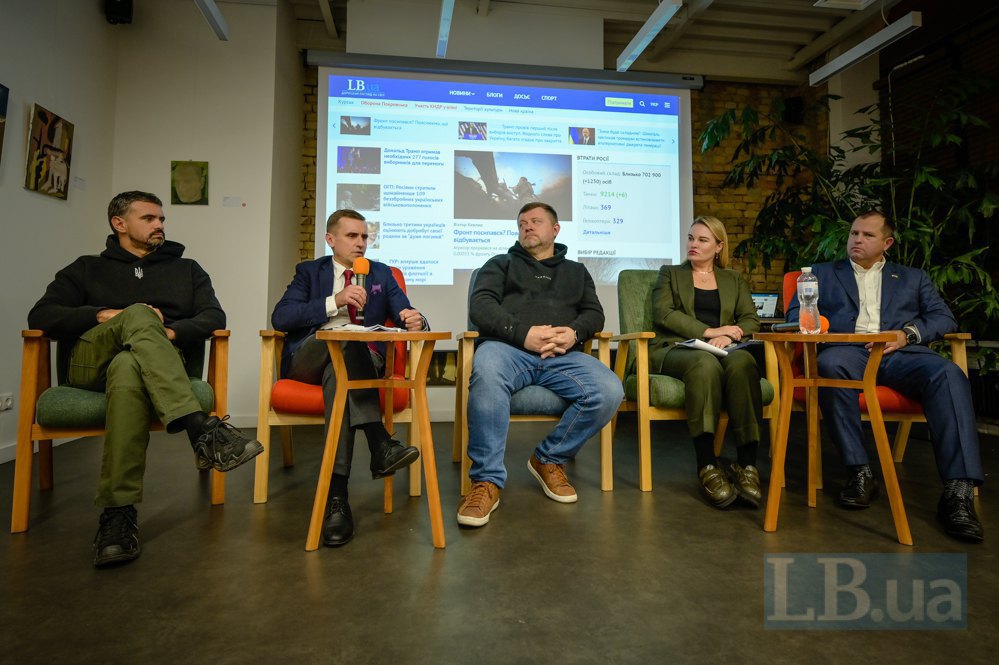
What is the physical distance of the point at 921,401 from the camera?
6.60 ft

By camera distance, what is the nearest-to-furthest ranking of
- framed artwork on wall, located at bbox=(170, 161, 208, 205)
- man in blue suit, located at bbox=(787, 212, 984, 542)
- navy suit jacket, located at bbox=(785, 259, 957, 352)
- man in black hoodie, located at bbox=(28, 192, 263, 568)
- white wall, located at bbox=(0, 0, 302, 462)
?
man in black hoodie, located at bbox=(28, 192, 263, 568) → man in blue suit, located at bbox=(787, 212, 984, 542) → navy suit jacket, located at bbox=(785, 259, 957, 352) → white wall, located at bbox=(0, 0, 302, 462) → framed artwork on wall, located at bbox=(170, 161, 208, 205)

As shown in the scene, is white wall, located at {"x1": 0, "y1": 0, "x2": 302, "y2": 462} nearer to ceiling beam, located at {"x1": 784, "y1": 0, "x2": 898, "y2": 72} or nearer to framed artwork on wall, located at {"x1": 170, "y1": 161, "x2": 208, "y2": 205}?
framed artwork on wall, located at {"x1": 170, "y1": 161, "x2": 208, "y2": 205}

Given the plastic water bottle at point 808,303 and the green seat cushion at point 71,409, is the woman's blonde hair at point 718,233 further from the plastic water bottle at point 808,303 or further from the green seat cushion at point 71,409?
the green seat cushion at point 71,409

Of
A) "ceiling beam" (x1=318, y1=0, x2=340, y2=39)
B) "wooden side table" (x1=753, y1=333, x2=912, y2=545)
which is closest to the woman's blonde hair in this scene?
"wooden side table" (x1=753, y1=333, x2=912, y2=545)

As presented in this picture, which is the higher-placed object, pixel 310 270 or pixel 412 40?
pixel 412 40

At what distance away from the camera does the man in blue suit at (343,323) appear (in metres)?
1.74

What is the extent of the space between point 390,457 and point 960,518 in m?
1.76

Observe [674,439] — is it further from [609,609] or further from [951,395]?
[609,609]

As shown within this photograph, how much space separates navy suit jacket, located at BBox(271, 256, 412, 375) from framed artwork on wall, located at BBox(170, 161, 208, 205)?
6.21 feet

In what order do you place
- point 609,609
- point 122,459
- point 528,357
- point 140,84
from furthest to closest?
point 140,84 < point 528,357 < point 122,459 < point 609,609

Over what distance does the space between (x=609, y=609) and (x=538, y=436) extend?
6.98 ft

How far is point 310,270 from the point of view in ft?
7.50

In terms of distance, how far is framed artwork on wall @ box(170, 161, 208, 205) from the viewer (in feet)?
12.0

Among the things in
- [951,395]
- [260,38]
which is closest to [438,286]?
[260,38]
